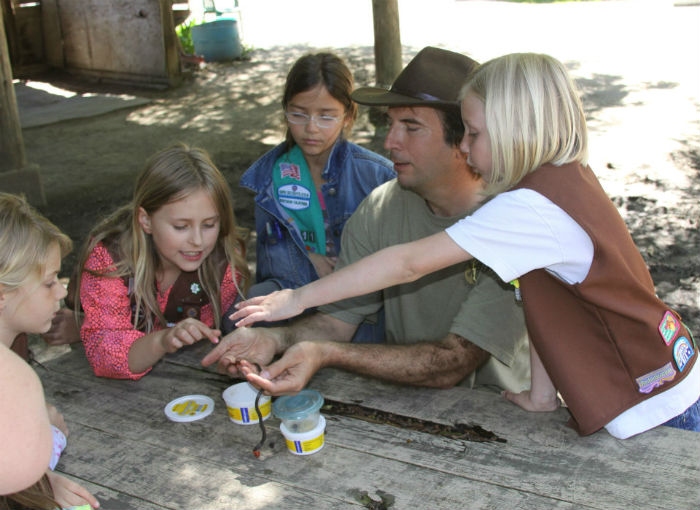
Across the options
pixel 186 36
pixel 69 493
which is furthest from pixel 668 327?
pixel 186 36

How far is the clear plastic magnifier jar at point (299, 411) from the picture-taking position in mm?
2020

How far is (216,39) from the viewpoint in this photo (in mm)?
12523

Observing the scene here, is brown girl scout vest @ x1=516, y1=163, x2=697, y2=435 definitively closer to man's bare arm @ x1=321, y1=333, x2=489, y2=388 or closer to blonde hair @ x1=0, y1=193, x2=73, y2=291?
man's bare arm @ x1=321, y1=333, x2=489, y2=388

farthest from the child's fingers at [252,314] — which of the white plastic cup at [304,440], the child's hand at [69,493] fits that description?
the child's hand at [69,493]

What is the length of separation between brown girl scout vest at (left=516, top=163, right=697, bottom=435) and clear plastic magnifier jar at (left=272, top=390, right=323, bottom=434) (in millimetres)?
659

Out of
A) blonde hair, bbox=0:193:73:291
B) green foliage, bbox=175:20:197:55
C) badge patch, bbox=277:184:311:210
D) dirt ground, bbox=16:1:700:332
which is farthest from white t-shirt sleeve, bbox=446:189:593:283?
green foliage, bbox=175:20:197:55

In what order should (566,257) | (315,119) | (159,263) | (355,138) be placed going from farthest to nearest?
(355,138), (315,119), (159,263), (566,257)

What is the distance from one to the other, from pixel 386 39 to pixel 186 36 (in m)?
6.61

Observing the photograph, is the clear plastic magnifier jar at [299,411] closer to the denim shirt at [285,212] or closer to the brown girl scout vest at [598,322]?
the brown girl scout vest at [598,322]

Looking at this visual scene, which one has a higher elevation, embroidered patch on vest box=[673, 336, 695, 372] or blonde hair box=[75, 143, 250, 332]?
blonde hair box=[75, 143, 250, 332]

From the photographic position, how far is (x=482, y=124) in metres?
2.11

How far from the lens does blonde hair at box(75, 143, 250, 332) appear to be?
9.11 feet

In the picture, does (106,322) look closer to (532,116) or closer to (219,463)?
(219,463)

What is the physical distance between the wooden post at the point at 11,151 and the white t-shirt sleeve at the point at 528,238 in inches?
220
